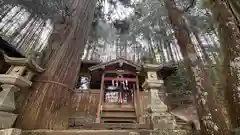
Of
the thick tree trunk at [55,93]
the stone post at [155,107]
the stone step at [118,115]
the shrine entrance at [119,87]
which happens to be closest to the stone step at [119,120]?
the stone step at [118,115]

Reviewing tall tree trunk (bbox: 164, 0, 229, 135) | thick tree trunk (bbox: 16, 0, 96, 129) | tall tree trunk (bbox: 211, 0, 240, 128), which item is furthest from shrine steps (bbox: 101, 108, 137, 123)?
tall tree trunk (bbox: 211, 0, 240, 128)

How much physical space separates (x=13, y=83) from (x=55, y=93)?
66 centimetres

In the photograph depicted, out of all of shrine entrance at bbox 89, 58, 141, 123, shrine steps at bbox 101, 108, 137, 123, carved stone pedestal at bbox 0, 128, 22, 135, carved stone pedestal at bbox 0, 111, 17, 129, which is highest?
shrine entrance at bbox 89, 58, 141, 123

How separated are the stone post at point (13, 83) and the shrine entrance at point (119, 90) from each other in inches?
180

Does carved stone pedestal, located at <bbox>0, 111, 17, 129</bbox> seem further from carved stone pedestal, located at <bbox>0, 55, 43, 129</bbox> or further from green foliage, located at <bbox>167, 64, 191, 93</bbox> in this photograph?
green foliage, located at <bbox>167, 64, 191, 93</bbox>

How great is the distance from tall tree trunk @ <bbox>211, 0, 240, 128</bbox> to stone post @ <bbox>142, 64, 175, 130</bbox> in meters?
0.93

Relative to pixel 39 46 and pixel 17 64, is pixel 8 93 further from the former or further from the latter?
pixel 39 46

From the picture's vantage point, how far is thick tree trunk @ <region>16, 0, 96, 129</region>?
1922mm

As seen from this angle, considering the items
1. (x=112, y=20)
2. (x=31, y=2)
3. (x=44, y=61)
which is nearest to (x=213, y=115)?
(x=44, y=61)

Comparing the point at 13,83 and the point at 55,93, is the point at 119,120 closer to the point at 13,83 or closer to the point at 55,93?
the point at 55,93

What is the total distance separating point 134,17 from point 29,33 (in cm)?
621

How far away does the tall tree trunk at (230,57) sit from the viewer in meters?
1.57

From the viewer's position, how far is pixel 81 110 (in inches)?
259

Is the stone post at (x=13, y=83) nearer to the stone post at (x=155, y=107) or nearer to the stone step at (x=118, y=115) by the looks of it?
the stone post at (x=155, y=107)
